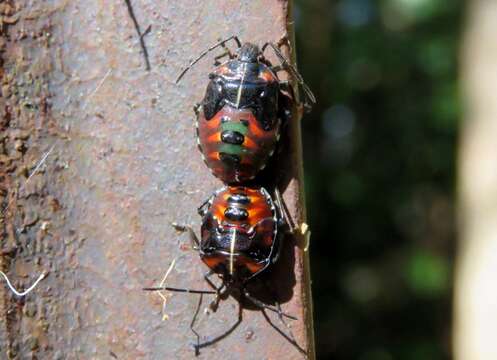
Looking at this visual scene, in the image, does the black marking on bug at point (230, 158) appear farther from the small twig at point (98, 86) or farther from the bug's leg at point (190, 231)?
the small twig at point (98, 86)

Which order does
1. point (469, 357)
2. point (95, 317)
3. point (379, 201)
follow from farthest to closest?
point (379, 201)
point (469, 357)
point (95, 317)

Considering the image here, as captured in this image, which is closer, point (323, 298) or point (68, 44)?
point (68, 44)

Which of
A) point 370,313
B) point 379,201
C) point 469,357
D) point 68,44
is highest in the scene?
point 68,44

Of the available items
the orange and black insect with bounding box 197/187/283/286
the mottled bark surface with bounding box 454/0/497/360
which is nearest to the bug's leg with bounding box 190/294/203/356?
the orange and black insect with bounding box 197/187/283/286

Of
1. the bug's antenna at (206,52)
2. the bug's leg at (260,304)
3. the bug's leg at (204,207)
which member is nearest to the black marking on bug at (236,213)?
the bug's leg at (204,207)

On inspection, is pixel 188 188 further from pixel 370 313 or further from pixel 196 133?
pixel 370 313

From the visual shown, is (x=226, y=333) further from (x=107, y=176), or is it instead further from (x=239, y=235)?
(x=107, y=176)

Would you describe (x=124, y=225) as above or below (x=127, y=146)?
below

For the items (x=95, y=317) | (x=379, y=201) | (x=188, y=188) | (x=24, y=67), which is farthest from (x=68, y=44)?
(x=379, y=201)
